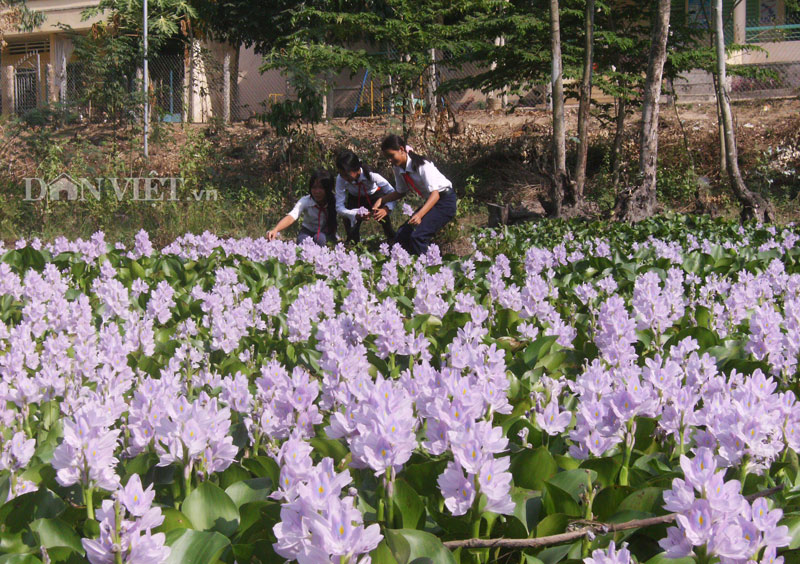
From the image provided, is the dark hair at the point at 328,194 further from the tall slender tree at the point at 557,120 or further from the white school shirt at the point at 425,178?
the tall slender tree at the point at 557,120

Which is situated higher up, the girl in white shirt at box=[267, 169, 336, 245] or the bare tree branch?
the girl in white shirt at box=[267, 169, 336, 245]

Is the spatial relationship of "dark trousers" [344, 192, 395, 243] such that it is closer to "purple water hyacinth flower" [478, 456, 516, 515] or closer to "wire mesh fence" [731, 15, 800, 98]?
"purple water hyacinth flower" [478, 456, 516, 515]

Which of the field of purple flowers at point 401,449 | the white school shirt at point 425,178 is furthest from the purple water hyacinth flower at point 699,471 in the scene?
the white school shirt at point 425,178

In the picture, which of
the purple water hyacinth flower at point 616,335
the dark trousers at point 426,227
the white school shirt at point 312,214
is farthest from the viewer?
the white school shirt at point 312,214

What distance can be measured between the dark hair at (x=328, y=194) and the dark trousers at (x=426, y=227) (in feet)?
2.74

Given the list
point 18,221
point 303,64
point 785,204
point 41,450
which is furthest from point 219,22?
point 41,450

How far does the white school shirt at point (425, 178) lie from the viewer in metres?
7.98

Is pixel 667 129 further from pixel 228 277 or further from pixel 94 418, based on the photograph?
pixel 94 418

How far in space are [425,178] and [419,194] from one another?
1.08 ft

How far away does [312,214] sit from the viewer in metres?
8.74

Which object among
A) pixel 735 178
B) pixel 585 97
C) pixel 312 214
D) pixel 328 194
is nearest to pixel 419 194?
pixel 328 194

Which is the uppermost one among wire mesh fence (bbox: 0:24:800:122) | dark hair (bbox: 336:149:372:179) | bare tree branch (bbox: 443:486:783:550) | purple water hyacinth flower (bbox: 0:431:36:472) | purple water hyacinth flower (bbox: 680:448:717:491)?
wire mesh fence (bbox: 0:24:800:122)

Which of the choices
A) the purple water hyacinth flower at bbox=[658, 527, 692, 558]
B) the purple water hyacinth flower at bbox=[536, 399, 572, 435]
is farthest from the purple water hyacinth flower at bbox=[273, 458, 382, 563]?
the purple water hyacinth flower at bbox=[536, 399, 572, 435]

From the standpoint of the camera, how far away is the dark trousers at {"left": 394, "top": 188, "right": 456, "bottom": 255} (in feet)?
26.9
